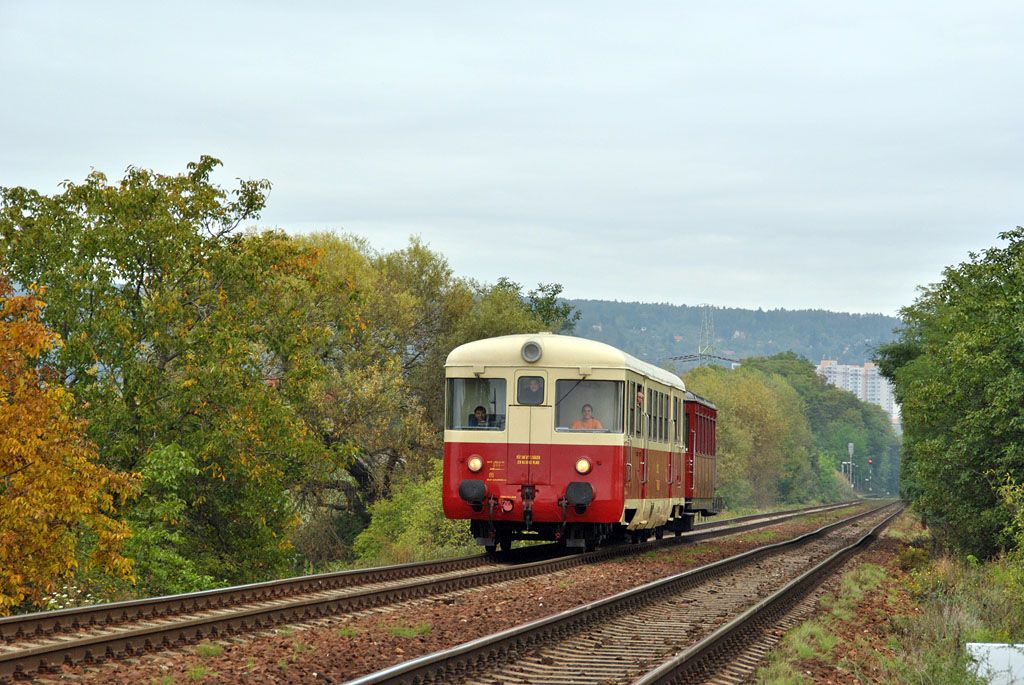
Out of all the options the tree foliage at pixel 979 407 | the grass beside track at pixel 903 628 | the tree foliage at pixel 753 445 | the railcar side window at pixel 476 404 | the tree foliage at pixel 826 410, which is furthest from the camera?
the tree foliage at pixel 826 410

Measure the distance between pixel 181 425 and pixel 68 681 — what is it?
1979 centimetres

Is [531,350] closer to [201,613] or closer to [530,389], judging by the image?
[530,389]

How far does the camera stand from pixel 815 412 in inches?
7121

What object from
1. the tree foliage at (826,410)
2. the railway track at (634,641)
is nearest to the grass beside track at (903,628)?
the railway track at (634,641)

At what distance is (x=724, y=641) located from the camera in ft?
38.4

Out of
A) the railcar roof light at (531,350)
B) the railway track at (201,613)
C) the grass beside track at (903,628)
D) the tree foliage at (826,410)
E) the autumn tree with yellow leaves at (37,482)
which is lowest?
the grass beside track at (903,628)

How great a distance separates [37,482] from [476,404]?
6.52 meters

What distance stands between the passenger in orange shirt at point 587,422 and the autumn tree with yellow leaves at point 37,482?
6.95 meters

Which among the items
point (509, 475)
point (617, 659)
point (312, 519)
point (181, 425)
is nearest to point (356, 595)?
point (617, 659)

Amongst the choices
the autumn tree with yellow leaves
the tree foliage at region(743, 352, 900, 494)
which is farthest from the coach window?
the tree foliage at region(743, 352, 900, 494)

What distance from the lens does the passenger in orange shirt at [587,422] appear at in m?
19.9

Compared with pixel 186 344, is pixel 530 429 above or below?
below

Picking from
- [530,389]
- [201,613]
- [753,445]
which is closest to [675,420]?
[530,389]

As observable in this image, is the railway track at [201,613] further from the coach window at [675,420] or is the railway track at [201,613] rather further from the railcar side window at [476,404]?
the coach window at [675,420]
